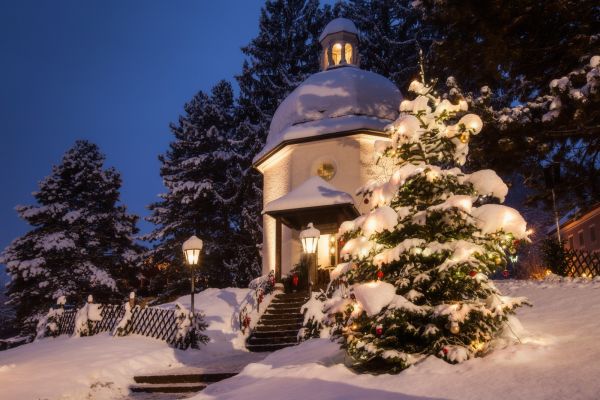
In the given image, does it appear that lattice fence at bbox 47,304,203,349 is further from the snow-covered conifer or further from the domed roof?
the snow-covered conifer

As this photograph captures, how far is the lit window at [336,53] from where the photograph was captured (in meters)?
27.3

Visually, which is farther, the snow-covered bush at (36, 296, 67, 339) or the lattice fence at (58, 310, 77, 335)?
the snow-covered bush at (36, 296, 67, 339)

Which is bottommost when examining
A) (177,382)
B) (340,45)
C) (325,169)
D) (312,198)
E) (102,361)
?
(177,382)

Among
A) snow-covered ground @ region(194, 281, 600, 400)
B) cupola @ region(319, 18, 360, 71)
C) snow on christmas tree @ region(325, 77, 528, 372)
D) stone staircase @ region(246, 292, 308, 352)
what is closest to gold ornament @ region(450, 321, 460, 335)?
snow on christmas tree @ region(325, 77, 528, 372)

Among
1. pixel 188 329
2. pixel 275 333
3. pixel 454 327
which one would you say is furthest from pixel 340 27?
pixel 454 327

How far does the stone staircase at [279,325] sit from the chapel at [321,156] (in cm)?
168

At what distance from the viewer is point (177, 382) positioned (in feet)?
36.2

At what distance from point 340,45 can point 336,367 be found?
22.9 m

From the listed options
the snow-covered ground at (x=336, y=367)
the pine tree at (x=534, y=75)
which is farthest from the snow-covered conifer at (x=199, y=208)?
the pine tree at (x=534, y=75)

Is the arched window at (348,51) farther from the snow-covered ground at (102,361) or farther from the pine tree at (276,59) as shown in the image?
the snow-covered ground at (102,361)

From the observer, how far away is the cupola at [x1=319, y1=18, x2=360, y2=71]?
27297mm

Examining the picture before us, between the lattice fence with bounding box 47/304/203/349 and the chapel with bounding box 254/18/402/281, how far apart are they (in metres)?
4.44

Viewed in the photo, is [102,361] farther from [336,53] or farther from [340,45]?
[340,45]

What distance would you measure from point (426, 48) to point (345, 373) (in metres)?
32.1
